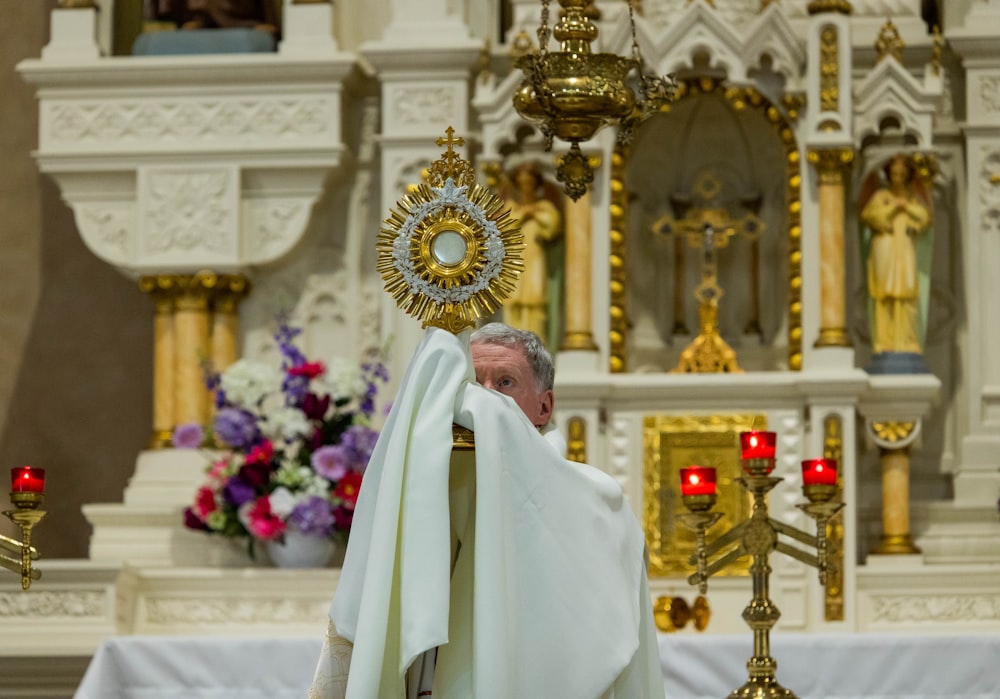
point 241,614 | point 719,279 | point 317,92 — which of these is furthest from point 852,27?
point 241,614

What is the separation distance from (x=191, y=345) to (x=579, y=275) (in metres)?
1.85

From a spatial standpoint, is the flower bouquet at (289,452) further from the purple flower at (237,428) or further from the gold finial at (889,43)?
the gold finial at (889,43)

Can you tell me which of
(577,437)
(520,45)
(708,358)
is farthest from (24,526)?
(520,45)

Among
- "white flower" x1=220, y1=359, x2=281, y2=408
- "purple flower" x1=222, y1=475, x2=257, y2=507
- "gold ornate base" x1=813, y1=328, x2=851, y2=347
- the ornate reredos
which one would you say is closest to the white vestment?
the ornate reredos

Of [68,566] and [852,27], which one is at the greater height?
[852,27]

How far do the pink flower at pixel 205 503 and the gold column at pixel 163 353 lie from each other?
0.79 metres

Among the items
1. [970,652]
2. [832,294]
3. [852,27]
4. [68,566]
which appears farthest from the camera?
[852,27]

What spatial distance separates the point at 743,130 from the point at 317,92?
2.00m

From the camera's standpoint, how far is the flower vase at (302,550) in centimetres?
796

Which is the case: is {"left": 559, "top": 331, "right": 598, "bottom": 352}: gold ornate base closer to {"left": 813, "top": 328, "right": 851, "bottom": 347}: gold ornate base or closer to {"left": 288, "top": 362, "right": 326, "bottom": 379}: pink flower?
{"left": 813, "top": 328, "right": 851, "bottom": 347}: gold ornate base

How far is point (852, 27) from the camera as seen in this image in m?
8.88

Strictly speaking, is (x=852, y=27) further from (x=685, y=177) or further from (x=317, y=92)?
(x=317, y=92)

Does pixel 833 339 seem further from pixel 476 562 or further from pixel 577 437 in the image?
pixel 476 562

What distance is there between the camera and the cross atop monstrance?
8.45m
